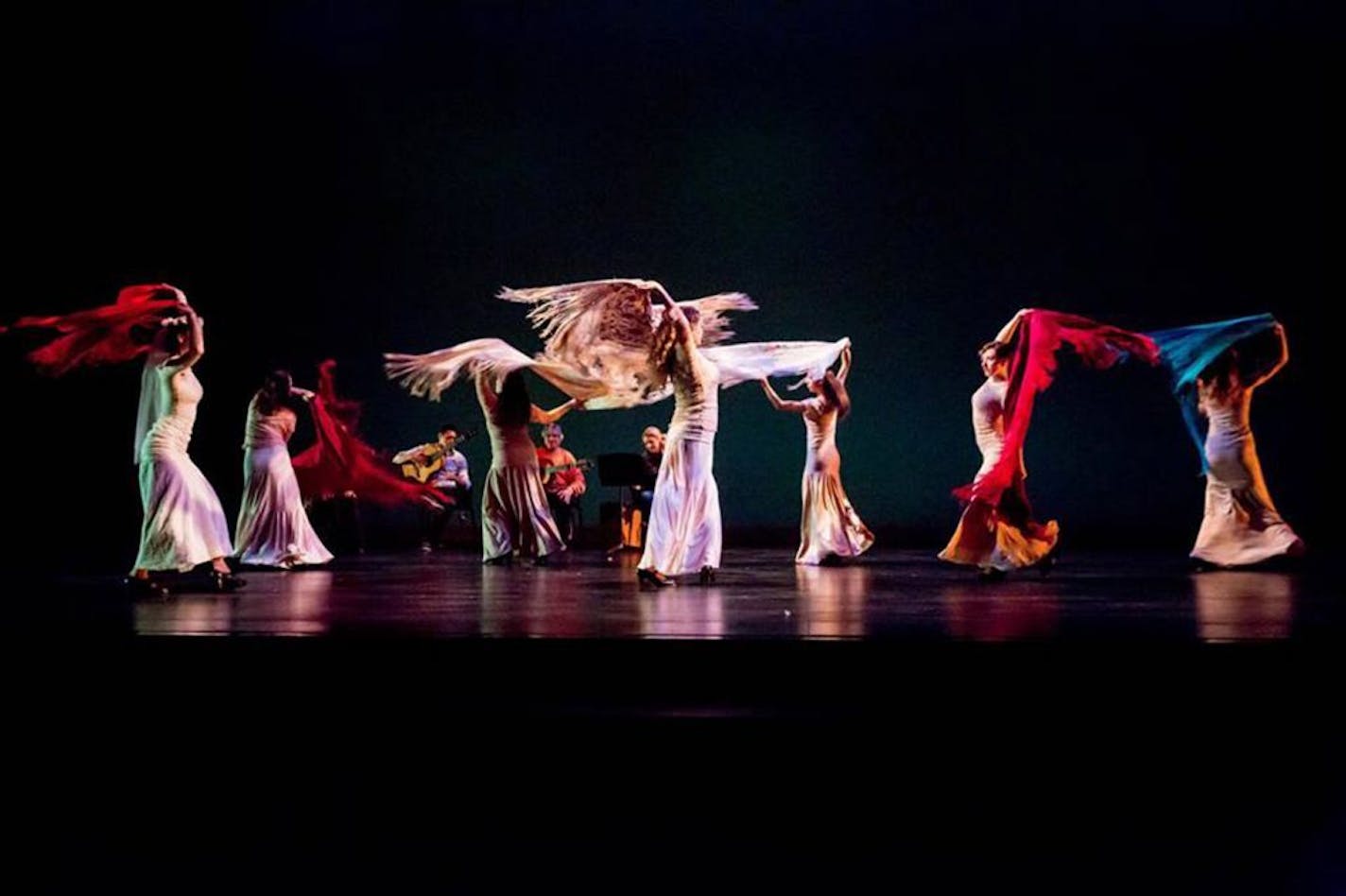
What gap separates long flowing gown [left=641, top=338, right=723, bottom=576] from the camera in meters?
8.15

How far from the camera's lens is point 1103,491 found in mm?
13344

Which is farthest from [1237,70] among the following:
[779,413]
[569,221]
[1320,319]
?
[569,221]

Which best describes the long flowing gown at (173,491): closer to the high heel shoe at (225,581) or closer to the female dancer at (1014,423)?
the high heel shoe at (225,581)

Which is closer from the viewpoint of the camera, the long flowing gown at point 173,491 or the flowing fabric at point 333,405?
Result: the long flowing gown at point 173,491

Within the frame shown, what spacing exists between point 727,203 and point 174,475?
7264 mm

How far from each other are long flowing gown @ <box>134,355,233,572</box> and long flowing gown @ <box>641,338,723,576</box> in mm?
2572

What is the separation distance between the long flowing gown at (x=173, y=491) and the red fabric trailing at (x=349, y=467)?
99.5 inches

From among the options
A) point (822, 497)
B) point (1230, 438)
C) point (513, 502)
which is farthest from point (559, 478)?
point (1230, 438)

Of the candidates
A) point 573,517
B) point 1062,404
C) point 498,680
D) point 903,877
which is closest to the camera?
point 903,877

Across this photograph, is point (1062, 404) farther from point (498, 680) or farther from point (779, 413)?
point (498, 680)

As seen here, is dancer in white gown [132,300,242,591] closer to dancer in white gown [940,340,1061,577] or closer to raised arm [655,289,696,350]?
raised arm [655,289,696,350]

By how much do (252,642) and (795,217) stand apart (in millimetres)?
9239

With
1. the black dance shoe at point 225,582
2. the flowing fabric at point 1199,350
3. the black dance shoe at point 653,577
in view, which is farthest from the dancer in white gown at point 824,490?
the black dance shoe at point 225,582

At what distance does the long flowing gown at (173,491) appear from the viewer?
25.6 feet
